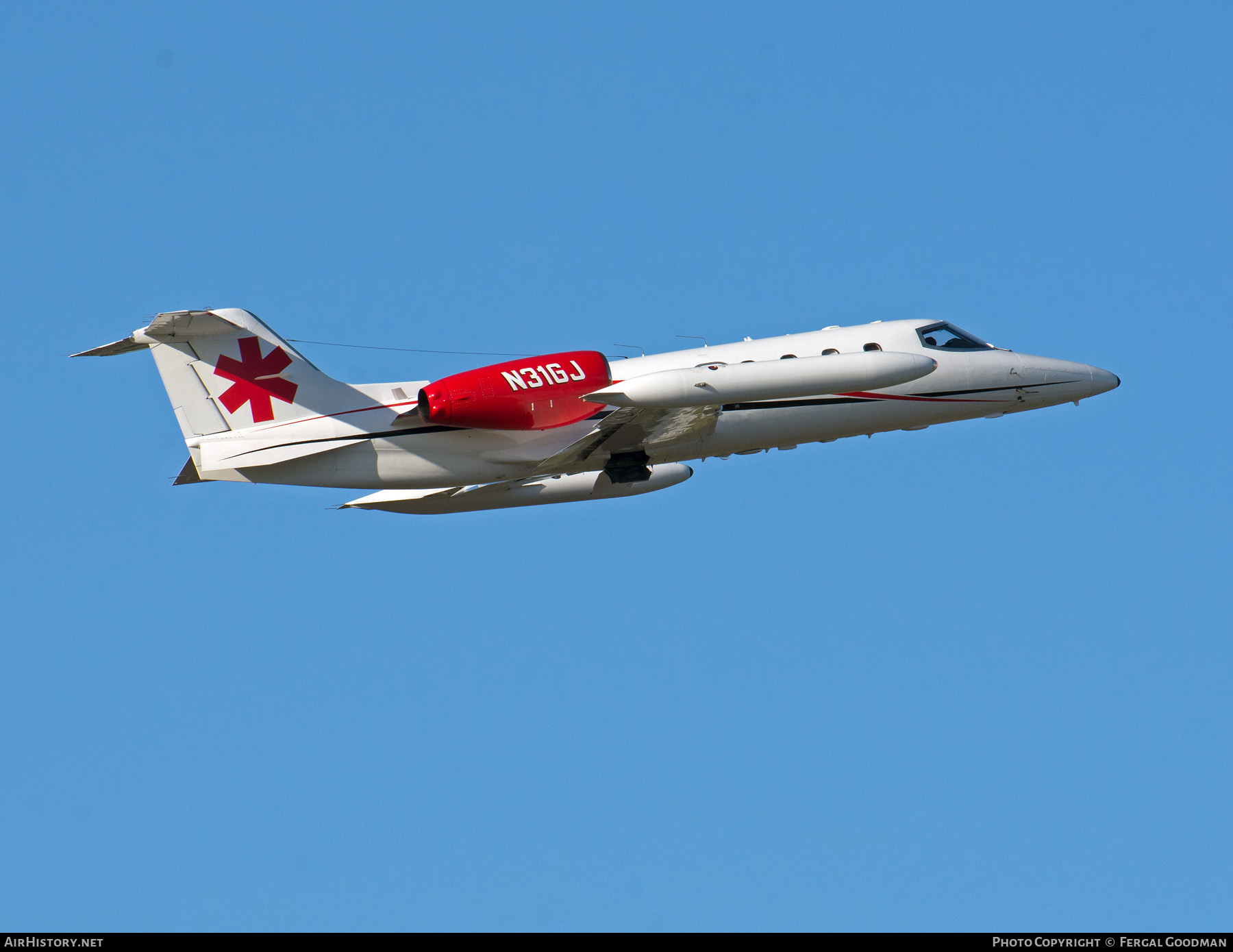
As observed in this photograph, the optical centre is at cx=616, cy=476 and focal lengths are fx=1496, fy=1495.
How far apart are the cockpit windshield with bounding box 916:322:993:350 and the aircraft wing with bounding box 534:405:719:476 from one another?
17.7ft

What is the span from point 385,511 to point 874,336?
10.1m

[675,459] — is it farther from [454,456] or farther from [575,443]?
[454,456]

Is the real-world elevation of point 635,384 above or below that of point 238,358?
below

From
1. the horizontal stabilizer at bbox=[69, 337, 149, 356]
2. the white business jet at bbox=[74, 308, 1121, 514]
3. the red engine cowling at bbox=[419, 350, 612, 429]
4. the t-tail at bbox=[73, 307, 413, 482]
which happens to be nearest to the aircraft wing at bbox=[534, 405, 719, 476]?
the white business jet at bbox=[74, 308, 1121, 514]

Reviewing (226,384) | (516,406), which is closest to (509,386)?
(516,406)

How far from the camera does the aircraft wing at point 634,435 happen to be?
83.4ft

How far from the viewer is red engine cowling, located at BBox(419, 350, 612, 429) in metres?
24.6

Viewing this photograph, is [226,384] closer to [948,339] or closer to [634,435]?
[634,435]

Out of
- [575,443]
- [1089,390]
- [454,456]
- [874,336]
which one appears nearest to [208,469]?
[454,456]

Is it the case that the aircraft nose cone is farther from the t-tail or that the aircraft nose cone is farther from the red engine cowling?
the t-tail

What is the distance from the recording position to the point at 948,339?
1161 inches

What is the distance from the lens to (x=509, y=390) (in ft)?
80.9

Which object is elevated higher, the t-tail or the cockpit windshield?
the cockpit windshield

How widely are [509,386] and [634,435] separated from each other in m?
2.63
